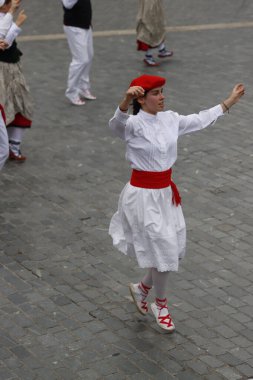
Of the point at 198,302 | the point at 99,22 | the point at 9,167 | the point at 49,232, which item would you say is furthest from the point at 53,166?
the point at 99,22

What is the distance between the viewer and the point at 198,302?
6965mm

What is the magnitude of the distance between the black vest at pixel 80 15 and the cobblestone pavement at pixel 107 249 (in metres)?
1.05

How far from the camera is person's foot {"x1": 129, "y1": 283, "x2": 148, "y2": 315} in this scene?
677cm

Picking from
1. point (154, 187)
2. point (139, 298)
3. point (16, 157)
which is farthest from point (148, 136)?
point (16, 157)

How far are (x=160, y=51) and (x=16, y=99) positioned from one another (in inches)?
196

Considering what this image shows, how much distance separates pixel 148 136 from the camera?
6355 mm

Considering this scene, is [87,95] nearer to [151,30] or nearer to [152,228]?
[151,30]

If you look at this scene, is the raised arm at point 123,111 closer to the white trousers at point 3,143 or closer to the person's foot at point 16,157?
the white trousers at point 3,143

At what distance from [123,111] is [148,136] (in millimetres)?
253

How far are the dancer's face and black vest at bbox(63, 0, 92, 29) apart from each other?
5689 millimetres

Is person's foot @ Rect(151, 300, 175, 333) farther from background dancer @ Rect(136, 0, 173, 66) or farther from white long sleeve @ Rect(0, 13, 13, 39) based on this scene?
background dancer @ Rect(136, 0, 173, 66)

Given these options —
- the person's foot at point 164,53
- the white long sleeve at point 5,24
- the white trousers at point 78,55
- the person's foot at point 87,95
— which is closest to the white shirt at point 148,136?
the white long sleeve at point 5,24

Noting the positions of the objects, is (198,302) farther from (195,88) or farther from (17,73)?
(195,88)

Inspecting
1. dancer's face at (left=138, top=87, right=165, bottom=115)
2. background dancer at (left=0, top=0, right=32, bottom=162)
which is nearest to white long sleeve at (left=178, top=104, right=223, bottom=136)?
dancer's face at (left=138, top=87, right=165, bottom=115)
